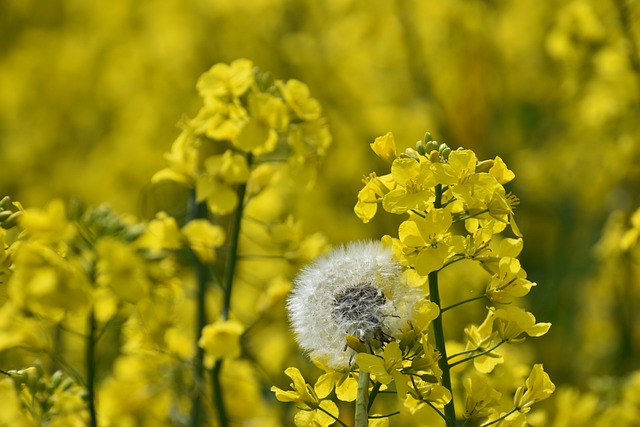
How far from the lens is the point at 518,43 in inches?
197

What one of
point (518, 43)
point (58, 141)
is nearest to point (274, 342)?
point (518, 43)

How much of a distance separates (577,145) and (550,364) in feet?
3.96

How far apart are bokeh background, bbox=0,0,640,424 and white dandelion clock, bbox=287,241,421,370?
1546 millimetres

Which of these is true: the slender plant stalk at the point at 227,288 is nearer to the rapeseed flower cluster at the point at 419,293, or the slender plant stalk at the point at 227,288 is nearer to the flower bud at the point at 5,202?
the rapeseed flower cluster at the point at 419,293

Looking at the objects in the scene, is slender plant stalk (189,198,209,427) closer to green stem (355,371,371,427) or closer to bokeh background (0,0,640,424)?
green stem (355,371,371,427)

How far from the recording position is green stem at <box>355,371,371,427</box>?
4.91 ft

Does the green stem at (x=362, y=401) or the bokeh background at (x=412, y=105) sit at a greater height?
the bokeh background at (x=412, y=105)

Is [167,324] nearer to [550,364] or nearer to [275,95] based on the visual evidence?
[275,95]

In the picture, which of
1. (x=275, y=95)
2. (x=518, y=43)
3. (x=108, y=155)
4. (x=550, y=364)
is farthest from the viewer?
(x=108, y=155)

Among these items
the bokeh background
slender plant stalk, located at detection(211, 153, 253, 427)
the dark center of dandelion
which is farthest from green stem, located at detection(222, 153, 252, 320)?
the bokeh background

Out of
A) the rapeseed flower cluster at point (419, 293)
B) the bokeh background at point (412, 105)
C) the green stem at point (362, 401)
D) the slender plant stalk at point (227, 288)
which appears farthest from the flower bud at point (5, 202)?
the bokeh background at point (412, 105)

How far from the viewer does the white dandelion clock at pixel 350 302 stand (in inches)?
61.3

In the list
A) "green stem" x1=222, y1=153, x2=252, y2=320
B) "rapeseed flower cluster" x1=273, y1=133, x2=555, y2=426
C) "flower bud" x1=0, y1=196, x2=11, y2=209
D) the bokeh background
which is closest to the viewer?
"rapeseed flower cluster" x1=273, y1=133, x2=555, y2=426

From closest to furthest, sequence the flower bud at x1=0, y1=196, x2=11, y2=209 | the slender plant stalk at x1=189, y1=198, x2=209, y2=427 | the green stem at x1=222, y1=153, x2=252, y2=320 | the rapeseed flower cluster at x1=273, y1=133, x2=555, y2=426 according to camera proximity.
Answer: the rapeseed flower cluster at x1=273, y1=133, x2=555, y2=426, the flower bud at x1=0, y1=196, x2=11, y2=209, the green stem at x1=222, y1=153, x2=252, y2=320, the slender plant stalk at x1=189, y1=198, x2=209, y2=427
